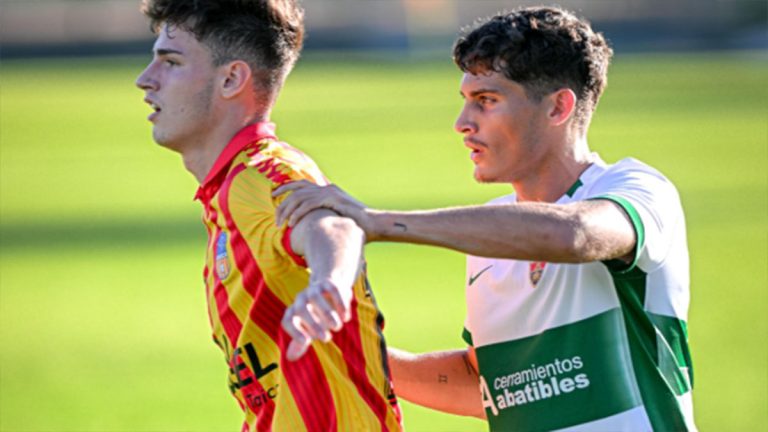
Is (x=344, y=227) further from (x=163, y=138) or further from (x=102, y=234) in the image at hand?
(x=102, y=234)

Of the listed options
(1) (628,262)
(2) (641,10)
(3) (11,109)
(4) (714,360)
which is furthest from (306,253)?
(2) (641,10)

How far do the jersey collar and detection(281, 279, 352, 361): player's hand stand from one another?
132 centimetres

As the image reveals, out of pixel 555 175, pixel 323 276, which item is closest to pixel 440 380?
pixel 555 175

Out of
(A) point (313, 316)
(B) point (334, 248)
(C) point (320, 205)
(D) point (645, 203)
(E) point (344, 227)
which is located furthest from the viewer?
(D) point (645, 203)

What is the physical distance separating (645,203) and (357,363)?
1.04 meters

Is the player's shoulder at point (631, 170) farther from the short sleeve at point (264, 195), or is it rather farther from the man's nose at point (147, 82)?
the man's nose at point (147, 82)

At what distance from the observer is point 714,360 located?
11.0m


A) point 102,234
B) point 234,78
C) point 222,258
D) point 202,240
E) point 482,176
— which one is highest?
point 102,234

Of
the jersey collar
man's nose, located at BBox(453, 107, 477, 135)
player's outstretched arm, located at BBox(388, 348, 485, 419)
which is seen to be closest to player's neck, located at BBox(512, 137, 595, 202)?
man's nose, located at BBox(453, 107, 477, 135)

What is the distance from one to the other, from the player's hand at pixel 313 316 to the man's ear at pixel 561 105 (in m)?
1.96

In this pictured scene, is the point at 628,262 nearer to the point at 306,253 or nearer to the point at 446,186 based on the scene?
the point at 306,253

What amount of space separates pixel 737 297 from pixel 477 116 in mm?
9276

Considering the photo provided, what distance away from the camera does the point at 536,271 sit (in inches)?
183

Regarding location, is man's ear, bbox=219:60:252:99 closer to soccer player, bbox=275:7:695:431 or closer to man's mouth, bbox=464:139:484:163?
soccer player, bbox=275:7:695:431
